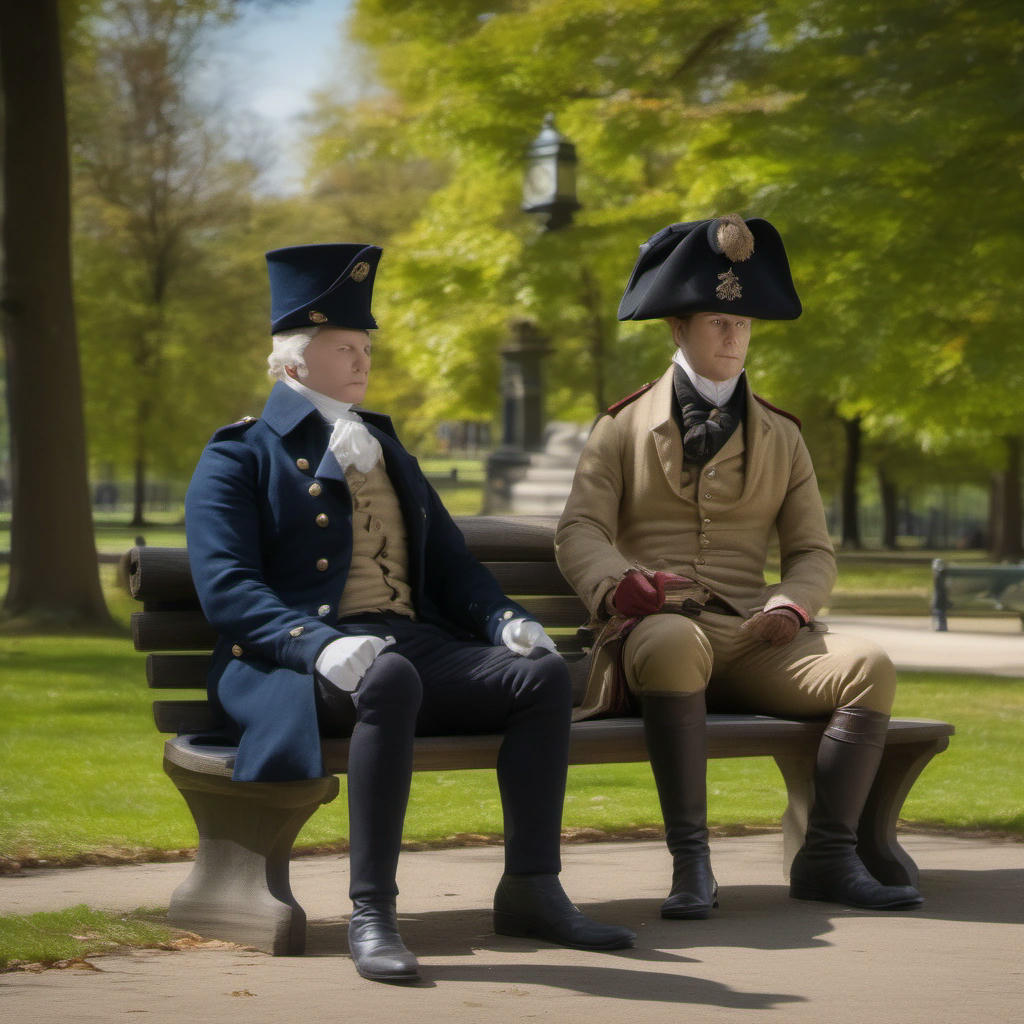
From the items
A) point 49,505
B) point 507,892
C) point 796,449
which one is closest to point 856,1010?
point 507,892

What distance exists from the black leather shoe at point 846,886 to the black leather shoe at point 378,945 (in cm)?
143

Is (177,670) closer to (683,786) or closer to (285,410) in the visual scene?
(285,410)

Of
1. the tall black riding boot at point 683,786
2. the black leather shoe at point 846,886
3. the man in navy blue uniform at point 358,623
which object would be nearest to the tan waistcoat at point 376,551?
the man in navy blue uniform at point 358,623

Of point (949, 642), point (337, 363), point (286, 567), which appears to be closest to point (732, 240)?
point (337, 363)

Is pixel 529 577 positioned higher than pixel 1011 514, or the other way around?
pixel 529 577

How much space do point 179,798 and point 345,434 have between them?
3.06 meters

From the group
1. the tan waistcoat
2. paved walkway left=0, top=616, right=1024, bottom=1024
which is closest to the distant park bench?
paved walkway left=0, top=616, right=1024, bottom=1024

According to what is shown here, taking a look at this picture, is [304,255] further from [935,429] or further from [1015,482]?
[1015,482]

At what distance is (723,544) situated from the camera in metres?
5.25

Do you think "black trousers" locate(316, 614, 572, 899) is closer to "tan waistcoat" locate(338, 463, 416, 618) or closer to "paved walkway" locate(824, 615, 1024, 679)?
"tan waistcoat" locate(338, 463, 416, 618)

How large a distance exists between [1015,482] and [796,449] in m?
27.8

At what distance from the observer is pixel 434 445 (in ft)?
135

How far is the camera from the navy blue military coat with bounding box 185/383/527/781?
434cm

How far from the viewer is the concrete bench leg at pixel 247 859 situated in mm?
4414
